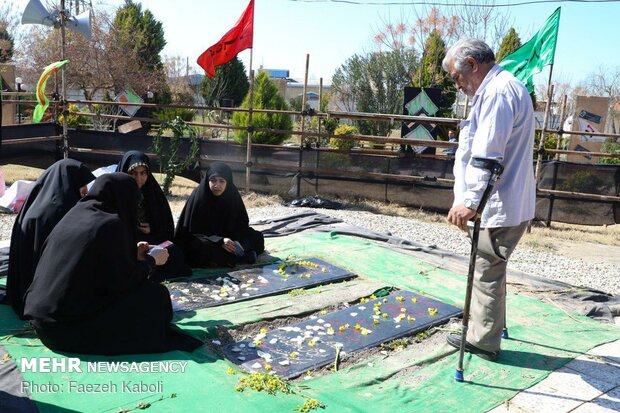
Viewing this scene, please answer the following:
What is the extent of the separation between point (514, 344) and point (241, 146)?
21.6ft

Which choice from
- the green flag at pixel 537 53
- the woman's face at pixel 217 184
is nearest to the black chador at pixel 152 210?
the woman's face at pixel 217 184

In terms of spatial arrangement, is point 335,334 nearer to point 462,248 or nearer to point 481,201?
point 481,201

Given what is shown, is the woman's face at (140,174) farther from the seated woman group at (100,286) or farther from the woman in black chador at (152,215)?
the seated woman group at (100,286)

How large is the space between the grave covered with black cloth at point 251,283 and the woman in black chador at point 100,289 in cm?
68

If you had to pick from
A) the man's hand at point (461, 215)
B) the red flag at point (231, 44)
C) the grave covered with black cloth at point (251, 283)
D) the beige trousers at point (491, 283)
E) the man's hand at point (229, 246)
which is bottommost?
the grave covered with black cloth at point (251, 283)

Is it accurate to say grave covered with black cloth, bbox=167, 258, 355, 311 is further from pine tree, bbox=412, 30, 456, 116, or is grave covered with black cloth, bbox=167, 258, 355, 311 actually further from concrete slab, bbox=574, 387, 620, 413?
pine tree, bbox=412, 30, 456, 116

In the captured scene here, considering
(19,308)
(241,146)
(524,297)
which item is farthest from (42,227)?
(241,146)

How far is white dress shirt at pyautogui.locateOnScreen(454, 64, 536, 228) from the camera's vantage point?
9.14 feet

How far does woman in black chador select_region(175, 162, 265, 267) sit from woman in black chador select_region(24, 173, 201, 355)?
156 cm

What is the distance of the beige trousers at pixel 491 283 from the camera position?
3.00 meters

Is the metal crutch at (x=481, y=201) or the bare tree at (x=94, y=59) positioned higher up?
the bare tree at (x=94, y=59)

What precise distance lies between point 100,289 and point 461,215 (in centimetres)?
191

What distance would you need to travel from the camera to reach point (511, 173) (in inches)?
115

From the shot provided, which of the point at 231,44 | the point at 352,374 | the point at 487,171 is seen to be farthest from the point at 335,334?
the point at 231,44
